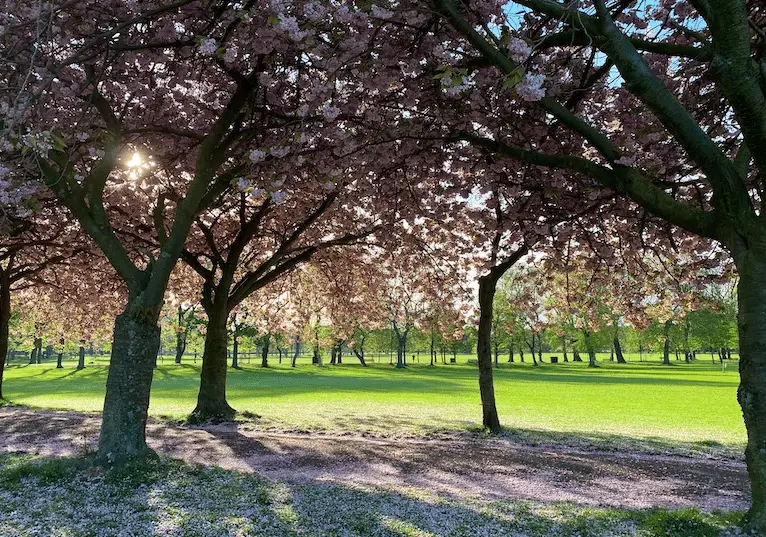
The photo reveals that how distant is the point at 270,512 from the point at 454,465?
4.83 metres

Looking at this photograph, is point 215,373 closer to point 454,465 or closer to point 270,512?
point 454,465

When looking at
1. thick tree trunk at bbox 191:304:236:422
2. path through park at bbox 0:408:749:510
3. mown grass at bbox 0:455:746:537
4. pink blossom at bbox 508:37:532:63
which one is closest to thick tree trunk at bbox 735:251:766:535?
mown grass at bbox 0:455:746:537

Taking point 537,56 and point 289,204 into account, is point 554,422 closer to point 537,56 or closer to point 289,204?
point 289,204

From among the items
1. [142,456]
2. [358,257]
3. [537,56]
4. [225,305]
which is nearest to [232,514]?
[142,456]

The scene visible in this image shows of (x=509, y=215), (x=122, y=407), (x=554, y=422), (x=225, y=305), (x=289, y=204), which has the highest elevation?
(x=289, y=204)

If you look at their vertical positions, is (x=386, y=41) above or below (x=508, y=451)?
above

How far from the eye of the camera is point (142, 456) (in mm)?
7949

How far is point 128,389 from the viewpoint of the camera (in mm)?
8078

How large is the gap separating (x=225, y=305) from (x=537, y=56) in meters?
12.0

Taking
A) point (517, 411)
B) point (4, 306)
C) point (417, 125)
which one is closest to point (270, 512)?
point (417, 125)

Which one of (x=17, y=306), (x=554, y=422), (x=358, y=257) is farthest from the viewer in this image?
(x=17, y=306)

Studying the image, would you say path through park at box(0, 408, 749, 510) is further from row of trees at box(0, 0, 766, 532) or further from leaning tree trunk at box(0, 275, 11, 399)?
leaning tree trunk at box(0, 275, 11, 399)

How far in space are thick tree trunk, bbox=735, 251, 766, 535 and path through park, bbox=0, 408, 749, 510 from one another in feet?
5.61

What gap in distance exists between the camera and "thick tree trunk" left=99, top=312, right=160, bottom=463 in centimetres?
790
